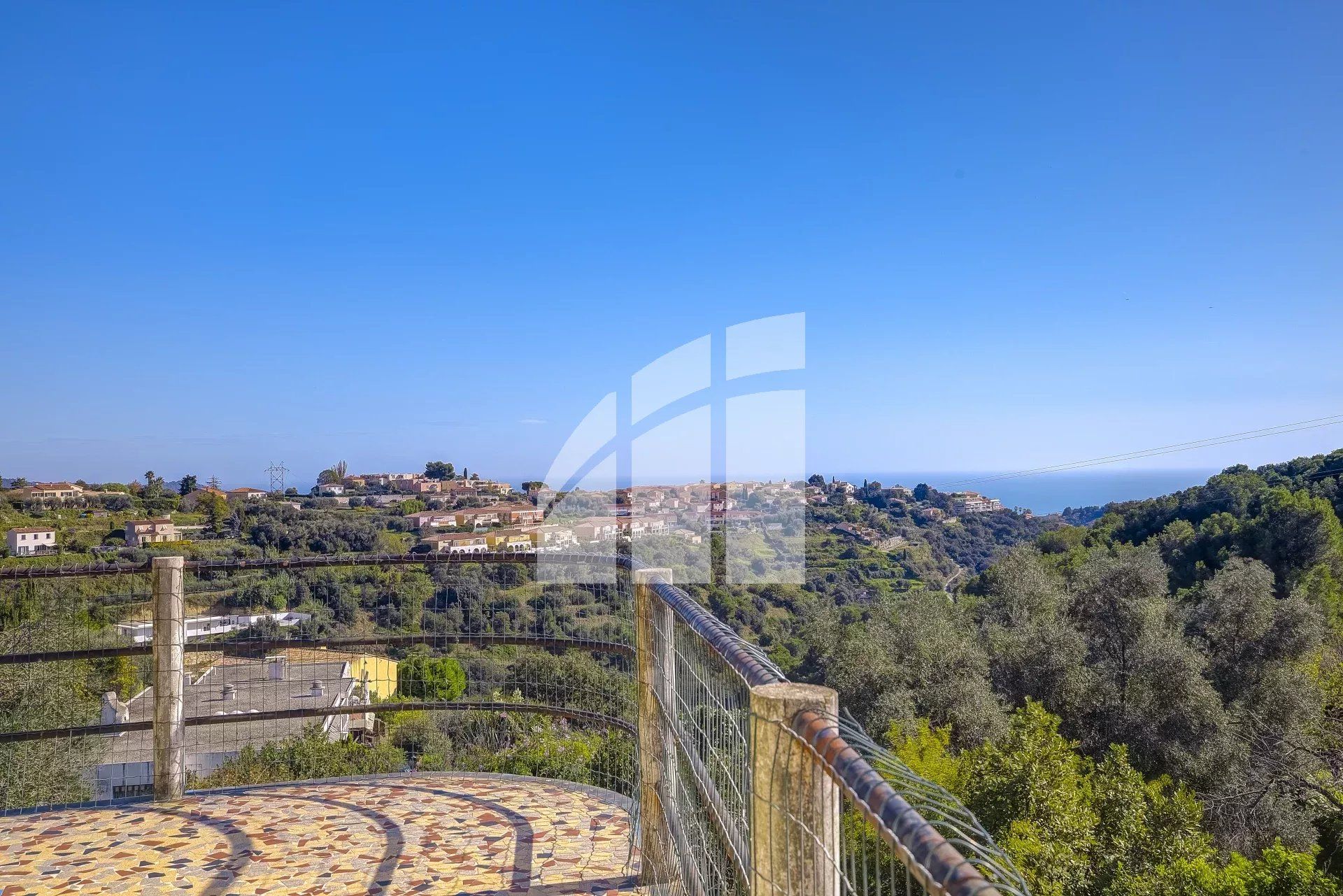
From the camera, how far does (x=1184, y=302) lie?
90.6 ft

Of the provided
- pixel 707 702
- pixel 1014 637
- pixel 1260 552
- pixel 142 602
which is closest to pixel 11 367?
pixel 142 602

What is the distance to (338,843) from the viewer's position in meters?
3.40

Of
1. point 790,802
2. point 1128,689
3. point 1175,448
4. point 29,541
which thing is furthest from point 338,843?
point 1175,448

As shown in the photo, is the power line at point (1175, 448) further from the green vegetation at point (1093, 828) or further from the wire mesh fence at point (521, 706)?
the wire mesh fence at point (521, 706)

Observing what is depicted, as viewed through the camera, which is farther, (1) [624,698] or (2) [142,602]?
(2) [142,602]

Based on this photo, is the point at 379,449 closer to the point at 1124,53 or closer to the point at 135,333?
the point at 135,333

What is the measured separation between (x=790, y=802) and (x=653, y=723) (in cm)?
178

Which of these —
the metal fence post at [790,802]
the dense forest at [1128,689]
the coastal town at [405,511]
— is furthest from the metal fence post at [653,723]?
the dense forest at [1128,689]

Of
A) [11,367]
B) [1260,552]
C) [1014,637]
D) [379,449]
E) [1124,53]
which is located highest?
[1124,53]

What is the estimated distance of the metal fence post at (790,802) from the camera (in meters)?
1.06

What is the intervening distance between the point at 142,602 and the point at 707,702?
4295mm

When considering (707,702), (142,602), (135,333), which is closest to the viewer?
(707,702)

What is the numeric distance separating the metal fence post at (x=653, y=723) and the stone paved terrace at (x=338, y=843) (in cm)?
32

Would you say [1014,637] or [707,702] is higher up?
[707,702]
